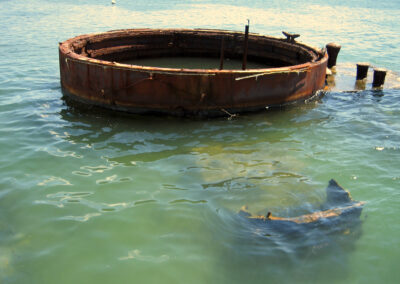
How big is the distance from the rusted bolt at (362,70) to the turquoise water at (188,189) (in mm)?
1124

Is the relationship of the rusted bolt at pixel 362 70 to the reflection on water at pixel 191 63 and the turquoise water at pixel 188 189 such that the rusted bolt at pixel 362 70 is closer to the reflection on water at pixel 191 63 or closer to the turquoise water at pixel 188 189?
the turquoise water at pixel 188 189

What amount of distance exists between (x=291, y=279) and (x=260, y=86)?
5.56m

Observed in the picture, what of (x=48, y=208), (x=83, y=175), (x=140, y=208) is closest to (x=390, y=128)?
(x=140, y=208)

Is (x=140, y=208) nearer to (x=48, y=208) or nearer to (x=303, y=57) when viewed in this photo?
(x=48, y=208)

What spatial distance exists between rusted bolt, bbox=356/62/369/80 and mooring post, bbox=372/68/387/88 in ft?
1.81

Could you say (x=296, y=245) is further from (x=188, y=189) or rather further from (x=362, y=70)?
(x=362, y=70)

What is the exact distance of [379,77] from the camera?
11602 mm

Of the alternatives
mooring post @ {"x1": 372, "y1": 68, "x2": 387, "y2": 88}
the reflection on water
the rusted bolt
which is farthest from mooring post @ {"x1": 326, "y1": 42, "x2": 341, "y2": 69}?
the reflection on water

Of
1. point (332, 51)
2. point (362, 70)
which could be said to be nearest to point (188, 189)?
point (362, 70)

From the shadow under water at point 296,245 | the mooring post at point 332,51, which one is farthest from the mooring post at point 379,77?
the shadow under water at point 296,245

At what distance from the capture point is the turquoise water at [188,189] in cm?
459

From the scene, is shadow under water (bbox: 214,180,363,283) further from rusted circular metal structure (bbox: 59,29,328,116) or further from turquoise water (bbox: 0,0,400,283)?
rusted circular metal structure (bbox: 59,29,328,116)

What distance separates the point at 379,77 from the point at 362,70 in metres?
0.81

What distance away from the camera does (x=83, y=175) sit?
6512 millimetres
